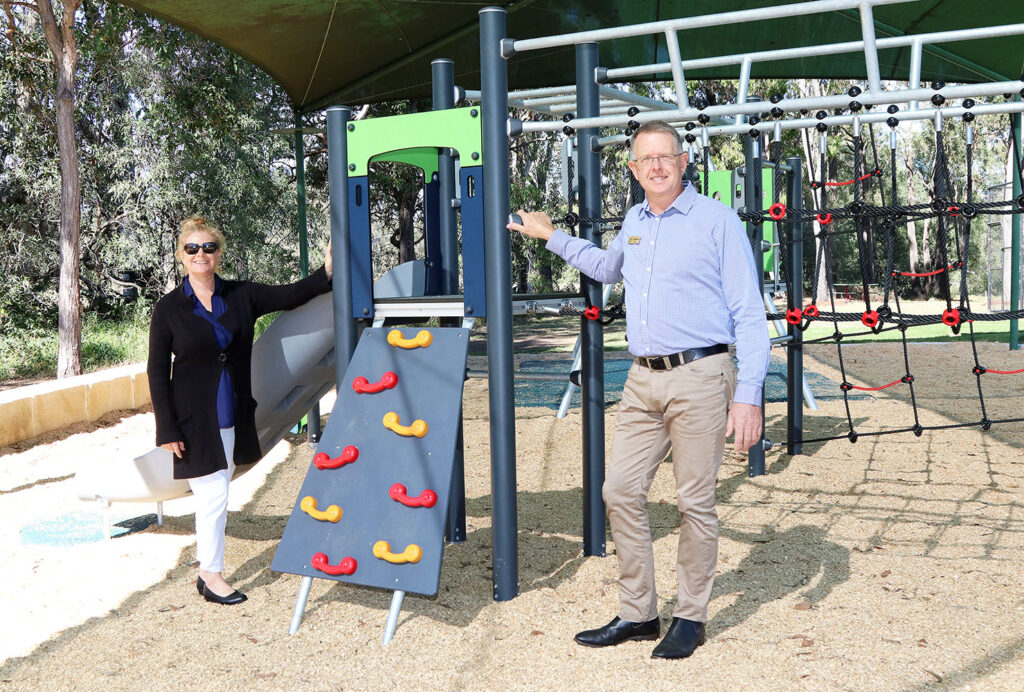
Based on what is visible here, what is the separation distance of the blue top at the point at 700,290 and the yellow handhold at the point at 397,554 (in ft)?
3.31

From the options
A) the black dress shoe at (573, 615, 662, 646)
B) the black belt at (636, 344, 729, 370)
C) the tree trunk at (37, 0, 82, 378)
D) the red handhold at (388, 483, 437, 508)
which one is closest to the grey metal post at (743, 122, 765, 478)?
the black dress shoe at (573, 615, 662, 646)

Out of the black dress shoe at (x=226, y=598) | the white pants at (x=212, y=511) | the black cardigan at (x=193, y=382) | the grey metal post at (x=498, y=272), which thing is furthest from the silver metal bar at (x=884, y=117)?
the black dress shoe at (x=226, y=598)

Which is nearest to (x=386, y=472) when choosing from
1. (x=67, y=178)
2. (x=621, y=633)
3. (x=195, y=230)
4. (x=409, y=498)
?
(x=409, y=498)

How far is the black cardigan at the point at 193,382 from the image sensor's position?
131 inches

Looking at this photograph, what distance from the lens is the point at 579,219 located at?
139 inches

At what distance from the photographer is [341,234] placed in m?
3.52

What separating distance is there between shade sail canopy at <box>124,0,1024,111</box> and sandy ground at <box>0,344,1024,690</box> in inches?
129

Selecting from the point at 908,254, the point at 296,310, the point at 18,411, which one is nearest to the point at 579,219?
the point at 296,310

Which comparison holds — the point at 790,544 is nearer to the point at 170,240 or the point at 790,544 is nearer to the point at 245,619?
the point at 245,619

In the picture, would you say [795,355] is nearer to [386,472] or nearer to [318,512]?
[386,472]

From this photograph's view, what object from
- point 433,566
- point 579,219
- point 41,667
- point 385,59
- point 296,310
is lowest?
point 41,667

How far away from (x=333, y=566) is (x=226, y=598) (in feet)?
2.09

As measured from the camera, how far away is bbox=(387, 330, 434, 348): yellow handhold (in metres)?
3.32

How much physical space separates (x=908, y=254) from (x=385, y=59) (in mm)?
29249
